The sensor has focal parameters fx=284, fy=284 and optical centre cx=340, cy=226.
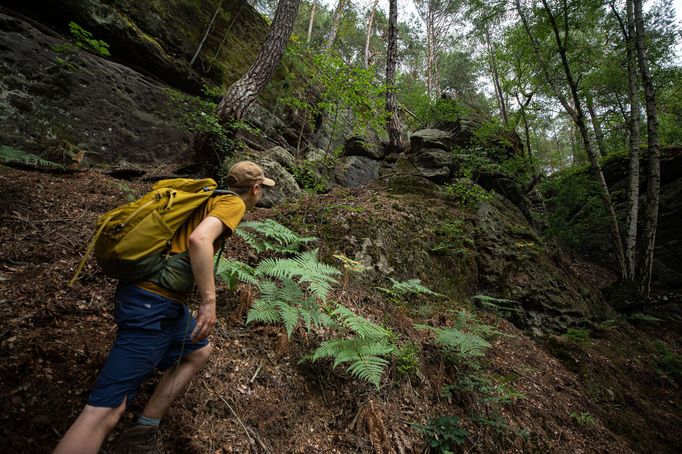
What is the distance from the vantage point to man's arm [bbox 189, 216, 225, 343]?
1.65 metres

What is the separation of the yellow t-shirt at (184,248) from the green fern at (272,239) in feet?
6.15

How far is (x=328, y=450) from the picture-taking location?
2.46 metres

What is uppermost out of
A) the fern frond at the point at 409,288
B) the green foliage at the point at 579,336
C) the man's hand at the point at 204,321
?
the green foliage at the point at 579,336

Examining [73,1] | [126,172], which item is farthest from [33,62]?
[126,172]

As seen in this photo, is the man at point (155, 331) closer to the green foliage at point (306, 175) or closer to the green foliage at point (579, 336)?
the green foliage at point (306, 175)

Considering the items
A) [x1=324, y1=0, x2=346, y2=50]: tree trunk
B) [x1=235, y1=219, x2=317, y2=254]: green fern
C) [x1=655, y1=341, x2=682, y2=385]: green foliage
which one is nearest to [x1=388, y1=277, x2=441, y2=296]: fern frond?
[x1=235, y1=219, x2=317, y2=254]: green fern

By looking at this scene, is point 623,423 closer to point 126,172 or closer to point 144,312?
point 144,312

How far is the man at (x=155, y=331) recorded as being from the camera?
1.49 metres

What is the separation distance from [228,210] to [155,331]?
0.84 meters

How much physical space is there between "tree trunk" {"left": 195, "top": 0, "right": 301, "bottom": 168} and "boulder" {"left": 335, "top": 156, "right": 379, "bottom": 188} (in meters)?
4.13

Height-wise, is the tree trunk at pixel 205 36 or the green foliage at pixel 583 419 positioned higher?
the tree trunk at pixel 205 36

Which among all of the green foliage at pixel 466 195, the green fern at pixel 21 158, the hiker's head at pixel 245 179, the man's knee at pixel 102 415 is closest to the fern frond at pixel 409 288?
the hiker's head at pixel 245 179

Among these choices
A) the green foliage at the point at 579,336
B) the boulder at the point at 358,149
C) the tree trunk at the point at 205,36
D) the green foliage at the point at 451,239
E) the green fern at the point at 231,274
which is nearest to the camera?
the green fern at the point at 231,274

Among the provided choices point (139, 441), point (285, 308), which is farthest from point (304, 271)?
point (139, 441)
